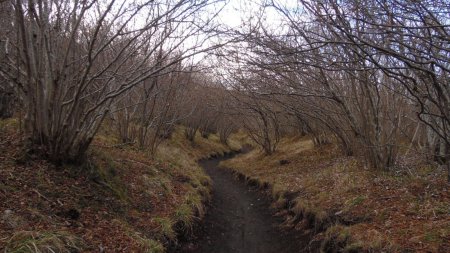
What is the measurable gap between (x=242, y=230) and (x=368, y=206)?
2640mm

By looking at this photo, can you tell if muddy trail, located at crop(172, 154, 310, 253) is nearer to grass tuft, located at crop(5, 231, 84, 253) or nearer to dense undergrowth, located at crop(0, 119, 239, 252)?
dense undergrowth, located at crop(0, 119, 239, 252)

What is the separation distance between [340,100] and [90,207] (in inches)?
224

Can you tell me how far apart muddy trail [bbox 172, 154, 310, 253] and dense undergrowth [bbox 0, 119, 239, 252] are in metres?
0.39

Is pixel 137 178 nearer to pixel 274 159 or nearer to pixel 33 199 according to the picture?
pixel 33 199

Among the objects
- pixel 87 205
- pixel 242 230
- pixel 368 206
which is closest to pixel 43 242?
pixel 87 205

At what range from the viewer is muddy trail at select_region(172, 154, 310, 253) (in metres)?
6.96

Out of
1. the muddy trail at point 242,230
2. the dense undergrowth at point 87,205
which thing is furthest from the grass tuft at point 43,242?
the muddy trail at point 242,230

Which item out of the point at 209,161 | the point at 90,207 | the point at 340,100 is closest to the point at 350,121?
the point at 340,100

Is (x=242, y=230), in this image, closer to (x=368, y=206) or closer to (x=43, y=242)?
(x=368, y=206)

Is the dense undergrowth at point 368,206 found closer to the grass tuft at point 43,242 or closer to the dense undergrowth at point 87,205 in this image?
the dense undergrowth at point 87,205

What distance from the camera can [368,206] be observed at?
6727 mm

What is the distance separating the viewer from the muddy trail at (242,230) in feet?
22.8

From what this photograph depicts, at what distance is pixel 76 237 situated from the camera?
4.75 metres

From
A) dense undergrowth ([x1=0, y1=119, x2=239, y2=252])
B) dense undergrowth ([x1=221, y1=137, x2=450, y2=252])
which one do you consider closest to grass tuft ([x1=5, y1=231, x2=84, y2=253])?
A: dense undergrowth ([x1=0, y1=119, x2=239, y2=252])
